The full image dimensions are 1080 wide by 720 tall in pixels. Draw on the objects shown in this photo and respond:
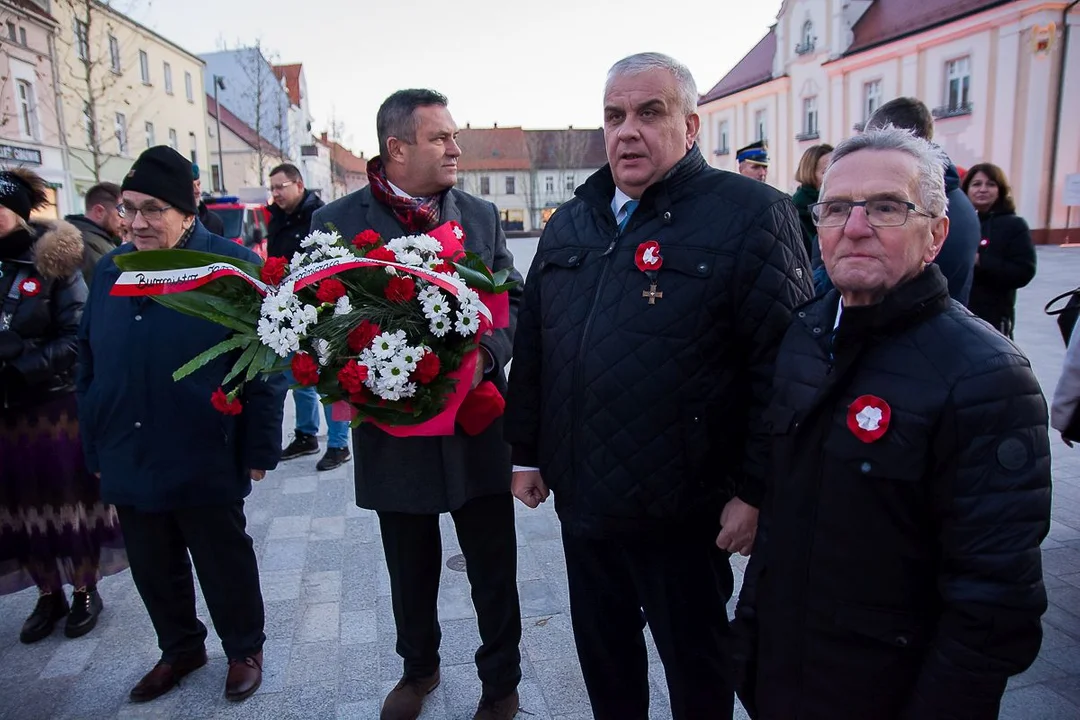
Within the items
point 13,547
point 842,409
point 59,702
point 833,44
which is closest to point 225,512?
point 59,702

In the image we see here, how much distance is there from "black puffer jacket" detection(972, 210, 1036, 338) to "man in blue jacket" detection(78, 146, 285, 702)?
451 cm

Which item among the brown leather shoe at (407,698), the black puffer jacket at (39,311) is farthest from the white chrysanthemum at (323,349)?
the black puffer jacket at (39,311)

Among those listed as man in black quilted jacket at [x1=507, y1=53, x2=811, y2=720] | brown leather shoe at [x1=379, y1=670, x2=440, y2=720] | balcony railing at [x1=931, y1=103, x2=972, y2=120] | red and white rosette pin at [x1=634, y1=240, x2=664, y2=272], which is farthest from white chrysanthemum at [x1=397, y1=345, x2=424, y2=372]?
balcony railing at [x1=931, y1=103, x2=972, y2=120]

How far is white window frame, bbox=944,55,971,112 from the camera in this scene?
23375mm

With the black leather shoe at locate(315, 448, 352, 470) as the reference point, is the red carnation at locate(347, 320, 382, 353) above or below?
above

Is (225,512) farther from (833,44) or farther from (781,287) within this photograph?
(833,44)

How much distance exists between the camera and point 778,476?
5.74 feet

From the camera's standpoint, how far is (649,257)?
2041 millimetres

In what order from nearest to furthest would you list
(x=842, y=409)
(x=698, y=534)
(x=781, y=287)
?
(x=842, y=409), (x=781, y=287), (x=698, y=534)

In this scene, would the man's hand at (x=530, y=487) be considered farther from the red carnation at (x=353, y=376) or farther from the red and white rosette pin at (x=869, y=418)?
the red and white rosette pin at (x=869, y=418)

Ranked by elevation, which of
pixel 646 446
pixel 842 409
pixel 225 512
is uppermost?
pixel 842 409

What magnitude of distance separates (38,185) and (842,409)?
367 cm

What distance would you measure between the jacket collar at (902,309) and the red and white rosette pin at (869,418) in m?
0.15

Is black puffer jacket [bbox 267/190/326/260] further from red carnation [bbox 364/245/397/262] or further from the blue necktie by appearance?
the blue necktie
